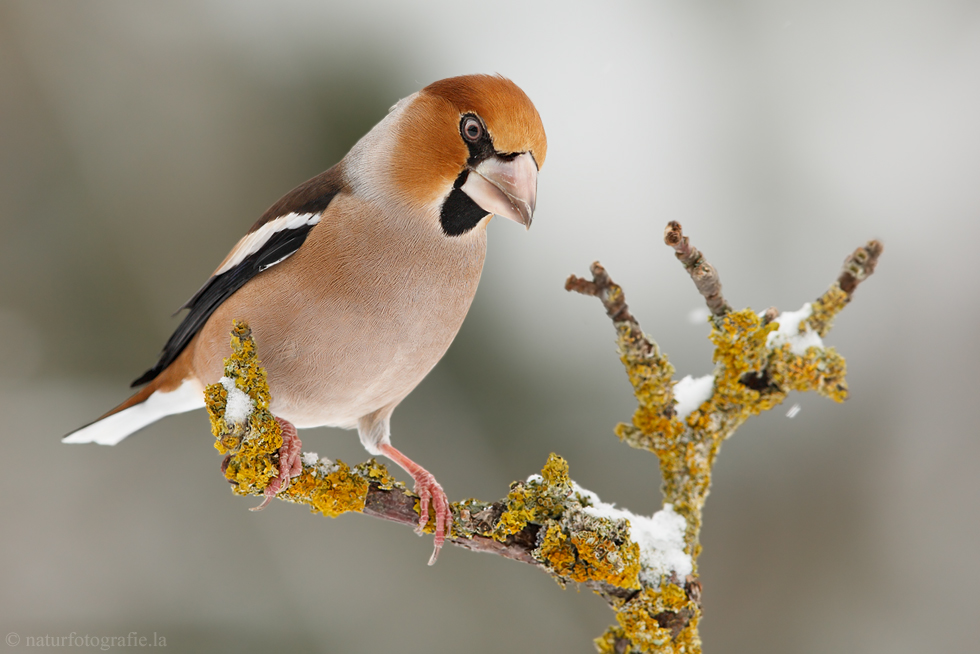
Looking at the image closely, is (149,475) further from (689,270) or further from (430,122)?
(689,270)

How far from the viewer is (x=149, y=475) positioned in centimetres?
286

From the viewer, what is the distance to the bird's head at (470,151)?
1.27 meters

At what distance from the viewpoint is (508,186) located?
1.26 meters

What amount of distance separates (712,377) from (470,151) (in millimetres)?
694

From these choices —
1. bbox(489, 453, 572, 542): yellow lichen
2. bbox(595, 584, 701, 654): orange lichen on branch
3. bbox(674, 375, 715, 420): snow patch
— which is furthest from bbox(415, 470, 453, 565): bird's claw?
bbox(674, 375, 715, 420): snow patch

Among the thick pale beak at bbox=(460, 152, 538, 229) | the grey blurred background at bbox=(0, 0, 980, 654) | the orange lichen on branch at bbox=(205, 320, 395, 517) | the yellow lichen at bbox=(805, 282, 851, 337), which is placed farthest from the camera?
the grey blurred background at bbox=(0, 0, 980, 654)

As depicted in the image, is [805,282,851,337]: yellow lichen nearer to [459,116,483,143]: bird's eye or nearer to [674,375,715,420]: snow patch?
[674,375,715,420]: snow patch

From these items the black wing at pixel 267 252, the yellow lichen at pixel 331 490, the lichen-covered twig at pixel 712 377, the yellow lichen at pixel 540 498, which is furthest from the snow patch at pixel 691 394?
the black wing at pixel 267 252

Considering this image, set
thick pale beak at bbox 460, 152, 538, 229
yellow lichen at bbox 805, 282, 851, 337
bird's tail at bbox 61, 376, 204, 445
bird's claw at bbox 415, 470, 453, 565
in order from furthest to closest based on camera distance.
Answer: bird's tail at bbox 61, 376, 204, 445, yellow lichen at bbox 805, 282, 851, 337, bird's claw at bbox 415, 470, 453, 565, thick pale beak at bbox 460, 152, 538, 229

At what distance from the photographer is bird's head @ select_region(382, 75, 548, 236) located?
4.18ft

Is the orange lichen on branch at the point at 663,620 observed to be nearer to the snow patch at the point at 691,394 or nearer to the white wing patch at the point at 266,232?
the snow patch at the point at 691,394

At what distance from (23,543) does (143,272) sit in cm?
113

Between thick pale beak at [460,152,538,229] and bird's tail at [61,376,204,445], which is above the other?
thick pale beak at [460,152,538,229]

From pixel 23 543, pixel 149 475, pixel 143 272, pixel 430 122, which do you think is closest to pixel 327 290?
pixel 430 122
